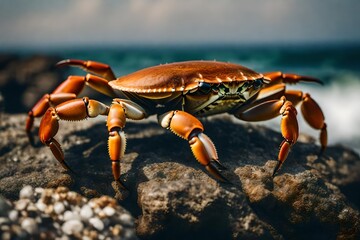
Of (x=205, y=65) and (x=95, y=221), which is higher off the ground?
(x=205, y=65)

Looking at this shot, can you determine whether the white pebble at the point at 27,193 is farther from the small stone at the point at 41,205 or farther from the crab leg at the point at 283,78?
A: the crab leg at the point at 283,78

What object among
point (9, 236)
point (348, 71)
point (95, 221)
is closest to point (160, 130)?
point (95, 221)

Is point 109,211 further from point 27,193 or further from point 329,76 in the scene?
point 329,76

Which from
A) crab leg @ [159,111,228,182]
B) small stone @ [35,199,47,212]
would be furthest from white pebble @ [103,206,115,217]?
crab leg @ [159,111,228,182]

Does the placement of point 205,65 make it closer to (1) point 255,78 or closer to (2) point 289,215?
(1) point 255,78

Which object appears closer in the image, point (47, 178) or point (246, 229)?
point (246, 229)

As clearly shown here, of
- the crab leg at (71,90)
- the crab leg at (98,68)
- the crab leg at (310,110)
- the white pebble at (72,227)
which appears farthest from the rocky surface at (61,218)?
the crab leg at (310,110)
